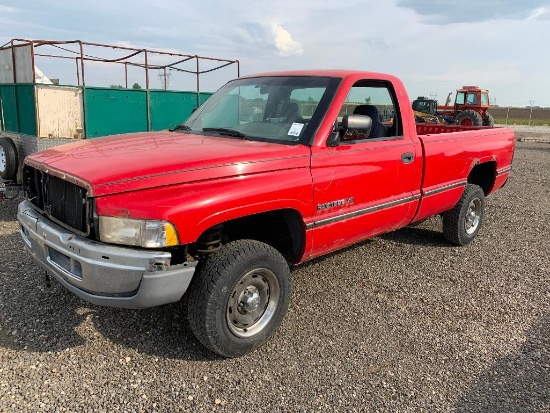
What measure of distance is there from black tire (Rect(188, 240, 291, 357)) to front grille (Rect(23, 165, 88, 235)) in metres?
0.80

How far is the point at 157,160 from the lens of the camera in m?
2.86

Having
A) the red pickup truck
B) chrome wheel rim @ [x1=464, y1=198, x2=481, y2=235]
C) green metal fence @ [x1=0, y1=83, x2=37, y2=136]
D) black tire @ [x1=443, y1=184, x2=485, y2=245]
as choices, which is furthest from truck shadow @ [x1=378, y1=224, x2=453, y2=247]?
green metal fence @ [x1=0, y1=83, x2=37, y2=136]

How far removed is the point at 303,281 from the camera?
4.36m

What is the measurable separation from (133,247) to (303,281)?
2072 millimetres

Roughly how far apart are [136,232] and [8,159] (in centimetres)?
526

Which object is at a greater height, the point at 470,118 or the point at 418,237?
the point at 470,118

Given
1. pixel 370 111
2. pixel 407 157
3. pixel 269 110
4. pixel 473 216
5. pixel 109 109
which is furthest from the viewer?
pixel 109 109

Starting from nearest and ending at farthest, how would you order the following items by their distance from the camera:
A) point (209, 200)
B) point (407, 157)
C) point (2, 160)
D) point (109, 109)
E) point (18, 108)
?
1. point (209, 200)
2. point (407, 157)
3. point (2, 160)
4. point (18, 108)
5. point (109, 109)

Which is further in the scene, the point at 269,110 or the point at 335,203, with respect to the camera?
the point at 269,110

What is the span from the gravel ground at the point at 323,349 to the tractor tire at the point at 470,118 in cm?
1778

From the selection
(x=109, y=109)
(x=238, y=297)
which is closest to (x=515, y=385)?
(x=238, y=297)

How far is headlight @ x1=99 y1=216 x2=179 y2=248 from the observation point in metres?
2.60

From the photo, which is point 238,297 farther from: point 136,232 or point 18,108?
point 18,108

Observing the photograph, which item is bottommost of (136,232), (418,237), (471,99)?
(418,237)
